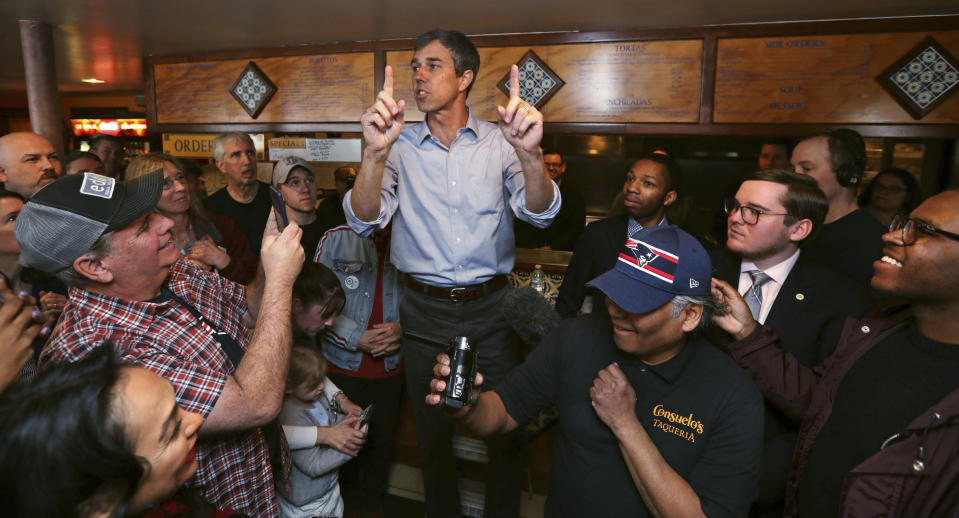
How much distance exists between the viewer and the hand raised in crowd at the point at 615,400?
1433 millimetres

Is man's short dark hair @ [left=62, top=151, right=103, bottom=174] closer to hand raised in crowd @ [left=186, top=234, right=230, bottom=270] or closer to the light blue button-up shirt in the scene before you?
hand raised in crowd @ [left=186, top=234, right=230, bottom=270]

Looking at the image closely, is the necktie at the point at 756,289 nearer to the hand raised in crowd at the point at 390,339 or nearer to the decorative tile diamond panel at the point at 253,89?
the hand raised in crowd at the point at 390,339

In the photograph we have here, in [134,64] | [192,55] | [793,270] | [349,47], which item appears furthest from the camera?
[134,64]

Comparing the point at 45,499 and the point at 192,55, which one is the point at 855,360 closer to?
the point at 45,499

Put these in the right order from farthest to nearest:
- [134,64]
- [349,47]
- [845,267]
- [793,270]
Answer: [134,64], [349,47], [845,267], [793,270]

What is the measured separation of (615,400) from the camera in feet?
4.72

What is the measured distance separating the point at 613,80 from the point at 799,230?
206 centimetres

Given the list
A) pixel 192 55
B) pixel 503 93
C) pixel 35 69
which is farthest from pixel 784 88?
pixel 35 69

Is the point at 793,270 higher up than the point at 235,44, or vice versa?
the point at 235,44

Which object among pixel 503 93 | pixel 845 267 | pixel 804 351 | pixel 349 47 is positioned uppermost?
pixel 349 47

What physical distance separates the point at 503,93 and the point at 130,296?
293cm

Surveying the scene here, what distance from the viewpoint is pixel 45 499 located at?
3.05 feet

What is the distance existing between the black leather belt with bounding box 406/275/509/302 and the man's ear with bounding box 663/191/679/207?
144cm

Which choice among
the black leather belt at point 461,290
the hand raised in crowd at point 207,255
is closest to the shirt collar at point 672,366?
the black leather belt at point 461,290
